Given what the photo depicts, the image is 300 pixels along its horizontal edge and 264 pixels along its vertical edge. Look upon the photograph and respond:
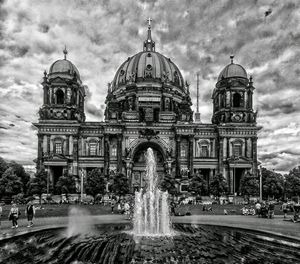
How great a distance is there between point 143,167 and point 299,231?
5175 cm

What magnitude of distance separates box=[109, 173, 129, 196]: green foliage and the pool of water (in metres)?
38.2

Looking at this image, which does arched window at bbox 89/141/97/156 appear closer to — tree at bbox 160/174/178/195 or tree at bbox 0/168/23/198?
tree at bbox 0/168/23/198

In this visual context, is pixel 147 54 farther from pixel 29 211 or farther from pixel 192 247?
pixel 192 247

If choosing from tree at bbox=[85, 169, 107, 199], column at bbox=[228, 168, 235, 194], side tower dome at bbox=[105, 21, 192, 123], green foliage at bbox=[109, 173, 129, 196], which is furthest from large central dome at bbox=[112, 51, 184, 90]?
tree at bbox=[85, 169, 107, 199]

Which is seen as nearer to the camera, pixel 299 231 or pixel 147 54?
pixel 299 231

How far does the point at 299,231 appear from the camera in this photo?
20.2 m

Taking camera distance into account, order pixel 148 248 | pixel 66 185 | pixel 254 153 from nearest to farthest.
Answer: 1. pixel 148 248
2. pixel 66 185
3. pixel 254 153

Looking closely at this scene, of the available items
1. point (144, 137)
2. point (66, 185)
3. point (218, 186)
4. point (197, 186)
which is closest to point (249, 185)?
point (218, 186)

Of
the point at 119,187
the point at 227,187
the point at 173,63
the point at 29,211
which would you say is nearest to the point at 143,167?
the point at 119,187

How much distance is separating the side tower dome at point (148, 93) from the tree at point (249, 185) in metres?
18.3

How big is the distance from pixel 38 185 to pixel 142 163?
2410cm

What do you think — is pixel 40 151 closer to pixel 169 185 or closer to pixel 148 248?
pixel 169 185

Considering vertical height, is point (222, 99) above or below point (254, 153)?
above

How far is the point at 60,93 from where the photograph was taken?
69312mm
